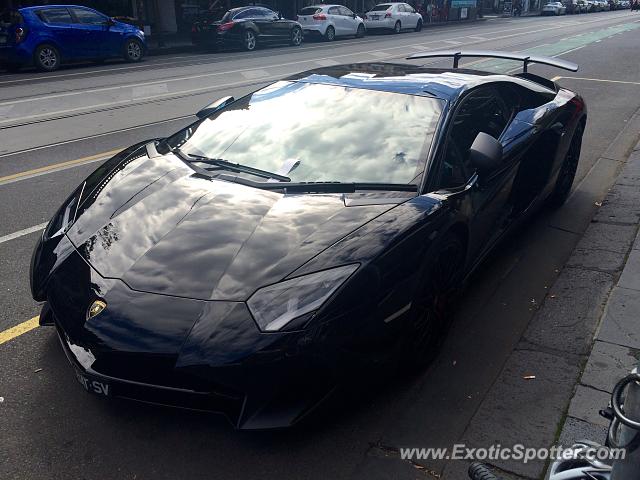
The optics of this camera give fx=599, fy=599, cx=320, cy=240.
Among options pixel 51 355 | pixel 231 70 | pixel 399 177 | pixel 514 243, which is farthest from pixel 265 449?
pixel 231 70

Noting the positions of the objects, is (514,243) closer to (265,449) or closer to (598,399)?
(598,399)

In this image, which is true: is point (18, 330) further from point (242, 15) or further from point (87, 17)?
point (242, 15)

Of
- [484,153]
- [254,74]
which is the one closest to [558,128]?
[484,153]

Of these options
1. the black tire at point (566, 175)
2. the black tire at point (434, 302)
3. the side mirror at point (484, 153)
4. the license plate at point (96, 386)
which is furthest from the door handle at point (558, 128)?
the license plate at point (96, 386)

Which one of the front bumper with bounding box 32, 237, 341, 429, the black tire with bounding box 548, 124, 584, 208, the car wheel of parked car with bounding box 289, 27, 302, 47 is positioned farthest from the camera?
the car wheel of parked car with bounding box 289, 27, 302, 47

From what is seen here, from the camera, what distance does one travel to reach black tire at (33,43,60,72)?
51.6 ft

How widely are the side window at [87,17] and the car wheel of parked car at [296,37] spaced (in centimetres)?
854

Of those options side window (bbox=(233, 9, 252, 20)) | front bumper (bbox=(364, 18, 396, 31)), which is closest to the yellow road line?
side window (bbox=(233, 9, 252, 20))

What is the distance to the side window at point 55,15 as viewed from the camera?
15.6 metres

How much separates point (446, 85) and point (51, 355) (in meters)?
2.92

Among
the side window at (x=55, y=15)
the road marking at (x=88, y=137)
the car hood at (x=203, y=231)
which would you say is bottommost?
the road marking at (x=88, y=137)

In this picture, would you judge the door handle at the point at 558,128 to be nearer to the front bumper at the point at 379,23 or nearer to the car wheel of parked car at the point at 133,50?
the car wheel of parked car at the point at 133,50

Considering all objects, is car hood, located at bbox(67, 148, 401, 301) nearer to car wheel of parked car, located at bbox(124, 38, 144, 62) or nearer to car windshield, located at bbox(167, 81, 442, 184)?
car windshield, located at bbox(167, 81, 442, 184)

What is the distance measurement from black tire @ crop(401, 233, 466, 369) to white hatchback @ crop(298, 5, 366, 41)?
79.0 ft
